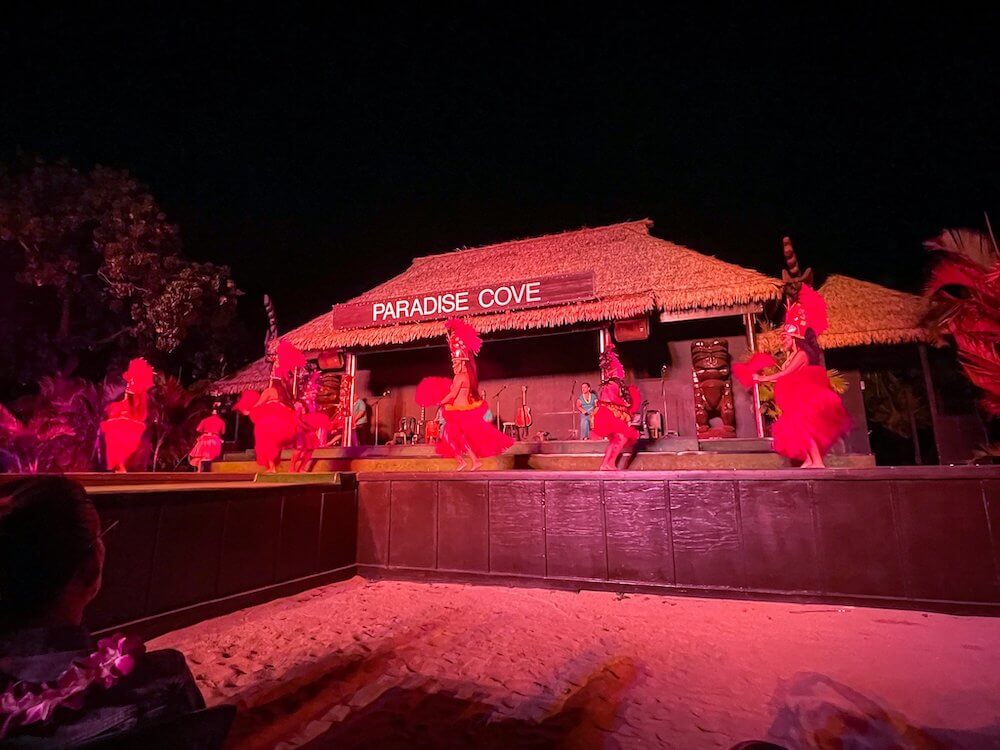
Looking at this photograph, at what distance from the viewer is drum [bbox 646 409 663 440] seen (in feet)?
34.9

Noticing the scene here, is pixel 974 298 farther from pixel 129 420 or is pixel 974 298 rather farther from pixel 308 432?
pixel 129 420

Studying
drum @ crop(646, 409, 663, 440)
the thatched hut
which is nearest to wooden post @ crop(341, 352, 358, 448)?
the thatched hut

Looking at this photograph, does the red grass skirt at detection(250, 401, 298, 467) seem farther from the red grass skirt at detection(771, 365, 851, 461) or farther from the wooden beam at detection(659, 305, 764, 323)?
the wooden beam at detection(659, 305, 764, 323)

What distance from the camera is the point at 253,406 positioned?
24.4 feet

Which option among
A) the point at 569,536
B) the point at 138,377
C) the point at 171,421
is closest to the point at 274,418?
the point at 138,377

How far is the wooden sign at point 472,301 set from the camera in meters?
10.8

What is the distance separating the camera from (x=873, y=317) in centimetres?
1066

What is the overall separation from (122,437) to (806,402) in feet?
33.6

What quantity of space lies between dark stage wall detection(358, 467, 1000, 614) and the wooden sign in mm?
6011

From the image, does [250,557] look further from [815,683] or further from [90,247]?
[90,247]

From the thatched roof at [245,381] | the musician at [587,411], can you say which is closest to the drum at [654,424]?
the musician at [587,411]

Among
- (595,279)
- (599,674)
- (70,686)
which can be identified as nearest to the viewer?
(70,686)

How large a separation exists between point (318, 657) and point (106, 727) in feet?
9.46

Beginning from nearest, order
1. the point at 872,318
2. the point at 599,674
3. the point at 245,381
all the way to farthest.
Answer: the point at 599,674 < the point at 872,318 < the point at 245,381
